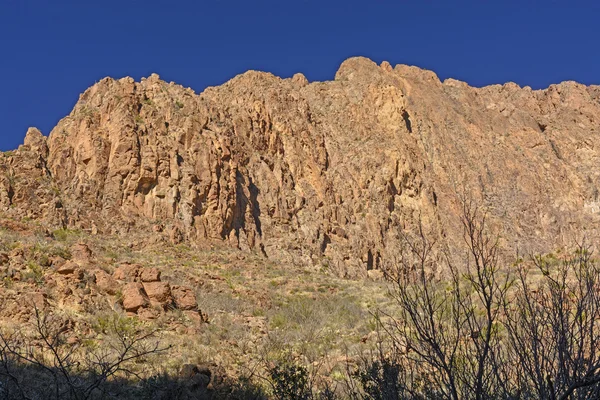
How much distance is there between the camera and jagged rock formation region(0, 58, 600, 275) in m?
30.2

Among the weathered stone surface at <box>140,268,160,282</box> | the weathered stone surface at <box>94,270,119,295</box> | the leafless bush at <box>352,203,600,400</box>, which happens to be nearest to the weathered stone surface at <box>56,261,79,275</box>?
the weathered stone surface at <box>94,270,119,295</box>

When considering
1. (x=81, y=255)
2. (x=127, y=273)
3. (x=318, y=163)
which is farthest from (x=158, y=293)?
(x=318, y=163)

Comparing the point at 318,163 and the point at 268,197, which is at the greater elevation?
the point at 318,163

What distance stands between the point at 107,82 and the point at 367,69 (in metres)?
32.5

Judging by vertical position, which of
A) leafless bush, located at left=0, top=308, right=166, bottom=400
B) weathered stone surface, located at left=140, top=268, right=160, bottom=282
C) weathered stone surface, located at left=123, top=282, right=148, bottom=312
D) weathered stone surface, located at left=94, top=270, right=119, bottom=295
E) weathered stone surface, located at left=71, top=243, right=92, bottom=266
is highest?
weathered stone surface, located at left=71, top=243, right=92, bottom=266

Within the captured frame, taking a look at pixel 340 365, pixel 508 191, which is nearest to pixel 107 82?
pixel 340 365

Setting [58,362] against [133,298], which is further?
[133,298]

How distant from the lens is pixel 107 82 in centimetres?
3594

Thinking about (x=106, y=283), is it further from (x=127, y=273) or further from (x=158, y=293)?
(x=158, y=293)

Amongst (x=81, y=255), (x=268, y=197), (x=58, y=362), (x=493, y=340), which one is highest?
(x=268, y=197)

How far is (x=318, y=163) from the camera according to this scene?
45.2 meters

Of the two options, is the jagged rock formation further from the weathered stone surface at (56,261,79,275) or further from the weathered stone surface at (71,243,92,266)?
the weathered stone surface at (56,261,79,275)

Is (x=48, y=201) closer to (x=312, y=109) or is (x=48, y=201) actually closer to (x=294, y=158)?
(x=294, y=158)

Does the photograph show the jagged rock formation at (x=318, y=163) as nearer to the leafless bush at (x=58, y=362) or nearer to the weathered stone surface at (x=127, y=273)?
the weathered stone surface at (x=127, y=273)
